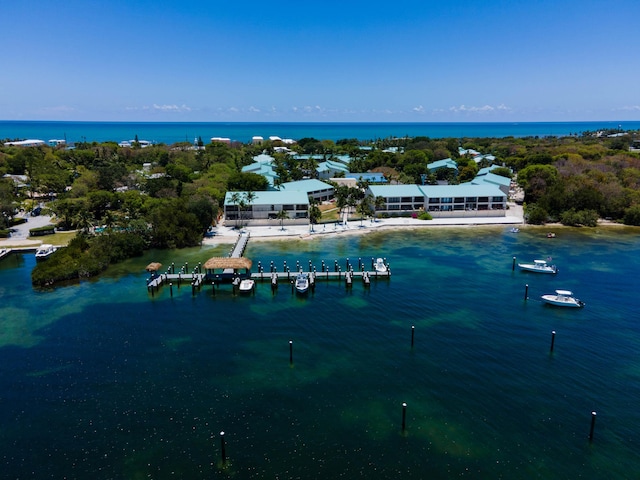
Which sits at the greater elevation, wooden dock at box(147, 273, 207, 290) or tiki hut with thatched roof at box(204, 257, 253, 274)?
tiki hut with thatched roof at box(204, 257, 253, 274)

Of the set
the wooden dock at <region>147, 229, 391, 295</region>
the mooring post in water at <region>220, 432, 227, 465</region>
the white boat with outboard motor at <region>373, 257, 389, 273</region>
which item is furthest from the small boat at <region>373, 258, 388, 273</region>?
the mooring post in water at <region>220, 432, 227, 465</region>

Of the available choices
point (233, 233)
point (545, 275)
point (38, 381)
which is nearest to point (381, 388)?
point (38, 381)

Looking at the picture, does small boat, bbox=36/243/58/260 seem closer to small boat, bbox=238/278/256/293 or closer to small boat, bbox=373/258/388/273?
small boat, bbox=238/278/256/293

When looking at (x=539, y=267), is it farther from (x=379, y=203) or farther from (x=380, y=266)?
(x=379, y=203)

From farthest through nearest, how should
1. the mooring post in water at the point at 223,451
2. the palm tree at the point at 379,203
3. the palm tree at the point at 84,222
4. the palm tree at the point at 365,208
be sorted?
the palm tree at the point at 379,203 → the palm tree at the point at 365,208 → the palm tree at the point at 84,222 → the mooring post in water at the point at 223,451

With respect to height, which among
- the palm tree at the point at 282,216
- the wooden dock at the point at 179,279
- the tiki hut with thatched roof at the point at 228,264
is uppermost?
the palm tree at the point at 282,216

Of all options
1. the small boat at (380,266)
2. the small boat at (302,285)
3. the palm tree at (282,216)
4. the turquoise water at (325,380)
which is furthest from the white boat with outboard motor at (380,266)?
the palm tree at (282,216)

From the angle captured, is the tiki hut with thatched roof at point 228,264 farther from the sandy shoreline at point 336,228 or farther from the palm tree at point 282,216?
the palm tree at point 282,216

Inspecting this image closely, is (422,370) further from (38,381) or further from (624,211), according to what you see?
(624,211)
